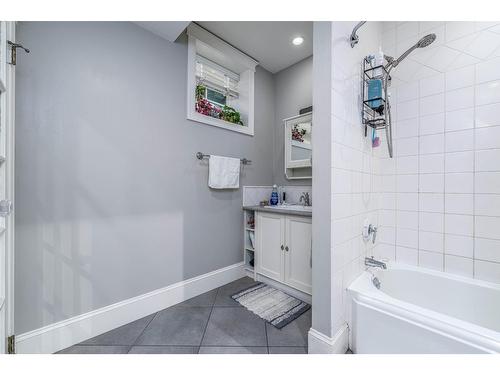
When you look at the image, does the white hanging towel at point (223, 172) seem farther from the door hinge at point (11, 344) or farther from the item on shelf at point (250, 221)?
the door hinge at point (11, 344)

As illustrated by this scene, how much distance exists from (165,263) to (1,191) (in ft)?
3.60

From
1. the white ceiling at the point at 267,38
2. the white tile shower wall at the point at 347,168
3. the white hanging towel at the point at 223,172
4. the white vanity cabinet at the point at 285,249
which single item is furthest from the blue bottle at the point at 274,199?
the white ceiling at the point at 267,38

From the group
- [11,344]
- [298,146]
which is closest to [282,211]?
[298,146]

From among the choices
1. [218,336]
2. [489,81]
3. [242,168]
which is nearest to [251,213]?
[242,168]

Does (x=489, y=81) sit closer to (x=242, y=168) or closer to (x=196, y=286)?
(x=242, y=168)

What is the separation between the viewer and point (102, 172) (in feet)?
4.74

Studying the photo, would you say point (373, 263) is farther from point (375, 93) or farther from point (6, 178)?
point (6, 178)

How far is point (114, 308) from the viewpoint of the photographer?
1.50 m

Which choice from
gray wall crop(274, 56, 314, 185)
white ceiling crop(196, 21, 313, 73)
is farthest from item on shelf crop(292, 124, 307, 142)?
white ceiling crop(196, 21, 313, 73)

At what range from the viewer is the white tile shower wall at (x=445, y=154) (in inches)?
54.7

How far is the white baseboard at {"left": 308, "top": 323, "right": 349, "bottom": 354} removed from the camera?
1192mm

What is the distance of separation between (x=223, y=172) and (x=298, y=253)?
1.06m

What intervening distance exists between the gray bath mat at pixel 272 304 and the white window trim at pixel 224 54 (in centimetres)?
167

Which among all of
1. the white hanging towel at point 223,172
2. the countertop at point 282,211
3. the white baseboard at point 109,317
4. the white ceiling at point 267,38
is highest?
the white ceiling at point 267,38
